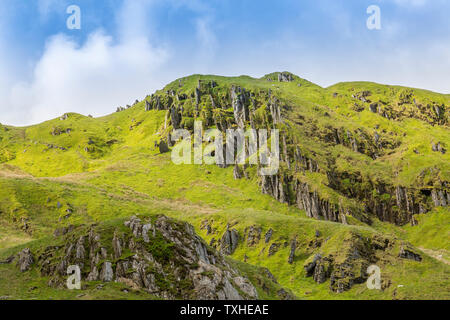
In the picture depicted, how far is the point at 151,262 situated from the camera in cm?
4719

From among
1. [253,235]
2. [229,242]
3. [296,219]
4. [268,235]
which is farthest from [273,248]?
[296,219]

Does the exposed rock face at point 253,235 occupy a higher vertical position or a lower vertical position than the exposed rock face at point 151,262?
lower

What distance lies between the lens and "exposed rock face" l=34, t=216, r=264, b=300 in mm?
44344

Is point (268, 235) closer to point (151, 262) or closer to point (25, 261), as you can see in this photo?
point (151, 262)

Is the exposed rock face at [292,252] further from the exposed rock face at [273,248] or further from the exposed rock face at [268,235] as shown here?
the exposed rock face at [268,235]

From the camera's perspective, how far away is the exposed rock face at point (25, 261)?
180 ft

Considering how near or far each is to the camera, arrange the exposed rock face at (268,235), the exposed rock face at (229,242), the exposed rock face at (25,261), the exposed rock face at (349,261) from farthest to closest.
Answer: the exposed rock face at (229,242) < the exposed rock face at (268,235) < the exposed rock face at (349,261) < the exposed rock face at (25,261)

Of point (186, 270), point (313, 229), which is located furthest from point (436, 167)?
point (186, 270)

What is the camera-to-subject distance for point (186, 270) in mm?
47812

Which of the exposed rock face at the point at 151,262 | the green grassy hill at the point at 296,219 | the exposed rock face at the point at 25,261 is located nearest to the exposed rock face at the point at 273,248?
the green grassy hill at the point at 296,219

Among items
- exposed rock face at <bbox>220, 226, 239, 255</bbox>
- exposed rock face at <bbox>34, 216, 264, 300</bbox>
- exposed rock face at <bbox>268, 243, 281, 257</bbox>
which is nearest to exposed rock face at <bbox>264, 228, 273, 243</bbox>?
exposed rock face at <bbox>268, 243, 281, 257</bbox>
